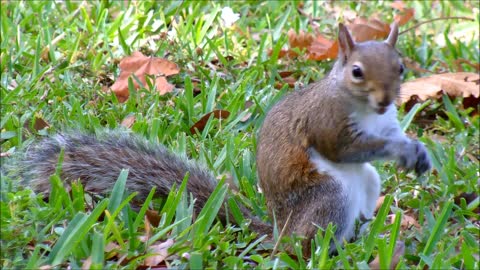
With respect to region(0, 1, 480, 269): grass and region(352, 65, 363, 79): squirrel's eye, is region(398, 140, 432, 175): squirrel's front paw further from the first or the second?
region(352, 65, 363, 79): squirrel's eye

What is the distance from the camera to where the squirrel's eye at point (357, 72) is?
9.44ft

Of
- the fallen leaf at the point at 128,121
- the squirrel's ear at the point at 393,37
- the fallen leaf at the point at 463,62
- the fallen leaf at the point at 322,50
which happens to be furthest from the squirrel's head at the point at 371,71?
the fallen leaf at the point at 463,62

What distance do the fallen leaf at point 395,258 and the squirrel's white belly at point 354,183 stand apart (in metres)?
0.17

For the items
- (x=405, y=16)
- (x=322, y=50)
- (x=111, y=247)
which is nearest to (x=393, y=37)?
(x=111, y=247)

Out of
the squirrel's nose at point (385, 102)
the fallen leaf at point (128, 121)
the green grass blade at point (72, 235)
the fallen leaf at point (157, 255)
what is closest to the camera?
the green grass blade at point (72, 235)

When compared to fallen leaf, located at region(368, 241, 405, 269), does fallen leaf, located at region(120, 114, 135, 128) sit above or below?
above

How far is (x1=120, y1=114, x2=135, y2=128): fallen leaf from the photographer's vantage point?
379cm

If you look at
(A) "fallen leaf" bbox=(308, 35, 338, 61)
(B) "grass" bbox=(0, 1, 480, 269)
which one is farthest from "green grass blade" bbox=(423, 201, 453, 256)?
(A) "fallen leaf" bbox=(308, 35, 338, 61)

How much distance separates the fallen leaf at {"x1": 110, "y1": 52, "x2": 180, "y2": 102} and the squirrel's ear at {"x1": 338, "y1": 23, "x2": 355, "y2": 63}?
4.23 ft

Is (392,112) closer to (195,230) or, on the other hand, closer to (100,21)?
(195,230)

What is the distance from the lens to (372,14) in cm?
528

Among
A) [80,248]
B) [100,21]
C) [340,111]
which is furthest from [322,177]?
[100,21]

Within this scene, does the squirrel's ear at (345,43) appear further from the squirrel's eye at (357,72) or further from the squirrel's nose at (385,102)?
the squirrel's nose at (385,102)

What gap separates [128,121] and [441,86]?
5.06 feet
